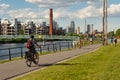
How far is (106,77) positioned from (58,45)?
3222cm

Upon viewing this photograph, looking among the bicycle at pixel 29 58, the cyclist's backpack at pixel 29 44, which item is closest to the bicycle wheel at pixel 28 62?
the bicycle at pixel 29 58

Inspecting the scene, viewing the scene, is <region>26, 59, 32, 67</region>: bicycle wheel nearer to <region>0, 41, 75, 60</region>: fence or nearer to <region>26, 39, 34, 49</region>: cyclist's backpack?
<region>26, 39, 34, 49</region>: cyclist's backpack

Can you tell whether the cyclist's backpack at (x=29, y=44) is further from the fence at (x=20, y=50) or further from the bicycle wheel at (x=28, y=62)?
the fence at (x=20, y=50)

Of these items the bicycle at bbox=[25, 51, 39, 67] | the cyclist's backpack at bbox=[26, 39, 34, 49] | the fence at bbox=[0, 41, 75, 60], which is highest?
the cyclist's backpack at bbox=[26, 39, 34, 49]

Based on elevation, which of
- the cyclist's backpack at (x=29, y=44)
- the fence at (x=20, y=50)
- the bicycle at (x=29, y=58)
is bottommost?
the fence at (x=20, y=50)

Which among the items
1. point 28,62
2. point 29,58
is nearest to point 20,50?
point 28,62

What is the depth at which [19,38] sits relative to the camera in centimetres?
13412

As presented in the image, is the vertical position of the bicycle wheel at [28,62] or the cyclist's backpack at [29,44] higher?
the cyclist's backpack at [29,44]

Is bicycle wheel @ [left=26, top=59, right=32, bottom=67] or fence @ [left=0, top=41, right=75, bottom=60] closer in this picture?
bicycle wheel @ [left=26, top=59, right=32, bottom=67]

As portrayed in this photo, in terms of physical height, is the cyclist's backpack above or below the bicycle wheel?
above

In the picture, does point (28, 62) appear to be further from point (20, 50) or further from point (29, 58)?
point (20, 50)

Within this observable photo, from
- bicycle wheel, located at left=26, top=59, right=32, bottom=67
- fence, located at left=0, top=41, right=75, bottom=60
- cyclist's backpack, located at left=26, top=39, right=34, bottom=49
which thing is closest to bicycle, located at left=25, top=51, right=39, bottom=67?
bicycle wheel, located at left=26, top=59, right=32, bottom=67

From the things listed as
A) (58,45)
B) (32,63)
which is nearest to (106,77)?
(32,63)

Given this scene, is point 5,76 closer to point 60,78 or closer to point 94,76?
point 60,78
